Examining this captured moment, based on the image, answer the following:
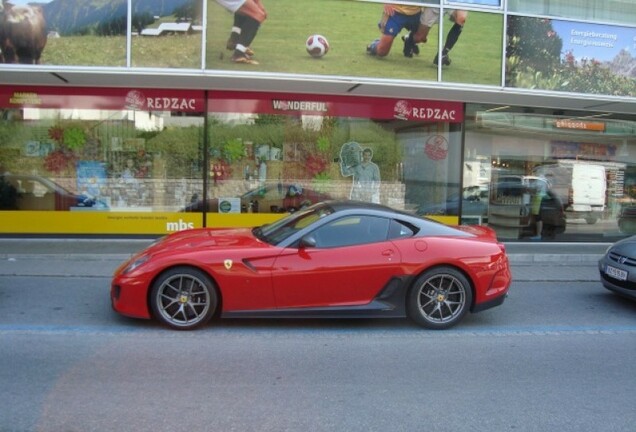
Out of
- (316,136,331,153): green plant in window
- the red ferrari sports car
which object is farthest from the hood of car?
(316,136,331,153): green plant in window

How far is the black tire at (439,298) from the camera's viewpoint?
620 cm

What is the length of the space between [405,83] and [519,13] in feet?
8.74

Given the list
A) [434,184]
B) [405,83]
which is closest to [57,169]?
[405,83]

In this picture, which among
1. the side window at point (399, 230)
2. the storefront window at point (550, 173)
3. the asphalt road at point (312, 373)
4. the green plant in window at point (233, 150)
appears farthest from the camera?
the storefront window at point (550, 173)

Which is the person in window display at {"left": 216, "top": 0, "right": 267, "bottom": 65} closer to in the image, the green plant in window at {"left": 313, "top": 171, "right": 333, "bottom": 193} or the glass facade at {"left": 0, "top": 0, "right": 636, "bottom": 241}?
the glass facade at {"left": 0, "top": 0, "right": 636, "bottom": 241}

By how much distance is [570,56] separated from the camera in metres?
11.1

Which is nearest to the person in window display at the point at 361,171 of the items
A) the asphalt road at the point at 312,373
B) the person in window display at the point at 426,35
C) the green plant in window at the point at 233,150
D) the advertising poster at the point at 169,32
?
the green plant in window at the point at 233,150

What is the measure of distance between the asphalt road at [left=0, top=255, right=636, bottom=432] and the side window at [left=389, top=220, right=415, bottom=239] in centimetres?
103

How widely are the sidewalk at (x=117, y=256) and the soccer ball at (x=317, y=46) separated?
15.8 ft

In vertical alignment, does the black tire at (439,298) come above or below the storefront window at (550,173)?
below

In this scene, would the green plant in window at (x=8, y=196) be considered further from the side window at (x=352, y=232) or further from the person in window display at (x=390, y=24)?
the side window at (x=352, y=232)

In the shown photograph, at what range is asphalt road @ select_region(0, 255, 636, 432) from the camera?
3.99 metres

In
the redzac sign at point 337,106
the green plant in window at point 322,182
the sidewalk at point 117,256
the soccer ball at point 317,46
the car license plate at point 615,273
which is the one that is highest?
the soccer ball at point 317,46

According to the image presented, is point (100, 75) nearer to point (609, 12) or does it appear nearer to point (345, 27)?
point (345, 27)
